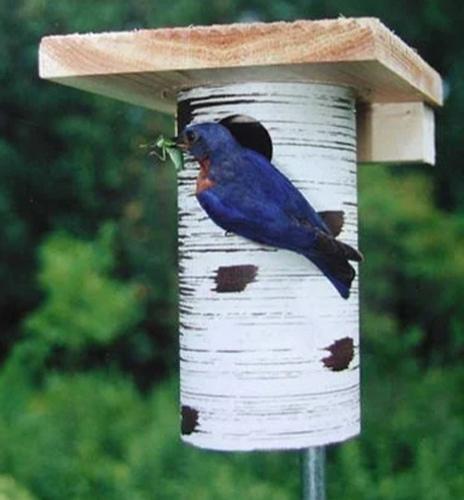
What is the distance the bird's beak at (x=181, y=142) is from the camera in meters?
1.51

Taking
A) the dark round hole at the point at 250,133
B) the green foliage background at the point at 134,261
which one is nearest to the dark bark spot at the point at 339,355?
the dark round hole at the point at 250,133

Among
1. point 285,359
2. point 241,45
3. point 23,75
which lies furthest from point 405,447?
point 241,45

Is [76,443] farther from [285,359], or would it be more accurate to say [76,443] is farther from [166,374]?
[285,359]

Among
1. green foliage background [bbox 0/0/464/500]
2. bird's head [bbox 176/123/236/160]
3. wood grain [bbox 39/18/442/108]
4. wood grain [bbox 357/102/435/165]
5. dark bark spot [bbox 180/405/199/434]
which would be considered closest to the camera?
wood grain [bbox 39/18/442/108]

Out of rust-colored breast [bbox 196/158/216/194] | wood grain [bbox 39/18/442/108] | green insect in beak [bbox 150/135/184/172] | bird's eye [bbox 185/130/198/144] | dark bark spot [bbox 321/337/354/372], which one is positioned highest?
wood grain [bbox 39/18/442/108]

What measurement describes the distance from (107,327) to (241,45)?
2066mm

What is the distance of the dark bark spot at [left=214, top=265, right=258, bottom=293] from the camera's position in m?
1.53

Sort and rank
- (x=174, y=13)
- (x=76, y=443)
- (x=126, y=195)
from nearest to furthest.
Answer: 1. (x=76, y=443)
2. (x=174, y=13)
3. (x=126, y=195)

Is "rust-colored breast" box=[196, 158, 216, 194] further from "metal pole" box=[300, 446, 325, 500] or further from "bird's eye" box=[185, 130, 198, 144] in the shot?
"metal pole" box=[300, 446, 325, 500]

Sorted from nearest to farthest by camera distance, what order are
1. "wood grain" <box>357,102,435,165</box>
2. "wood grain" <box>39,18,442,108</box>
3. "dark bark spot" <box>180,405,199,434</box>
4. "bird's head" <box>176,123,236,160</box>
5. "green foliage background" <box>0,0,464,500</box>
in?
1. "wood grain" <box>39,18,442,108</box>
2. "bird's head" <box>176,123,236,160</box>
3. "dark bark spot" <box>180,405,199,434</box>
4. "wood grain" <box>357,102,435,165</box>
5. "green foliage background" <box>0,0,464,500</box>

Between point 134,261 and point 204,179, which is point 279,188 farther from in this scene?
point 134,261

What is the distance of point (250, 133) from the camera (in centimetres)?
156

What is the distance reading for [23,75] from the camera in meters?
3.50

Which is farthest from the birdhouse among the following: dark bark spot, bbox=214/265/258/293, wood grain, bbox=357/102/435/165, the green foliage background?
the green foliage background
